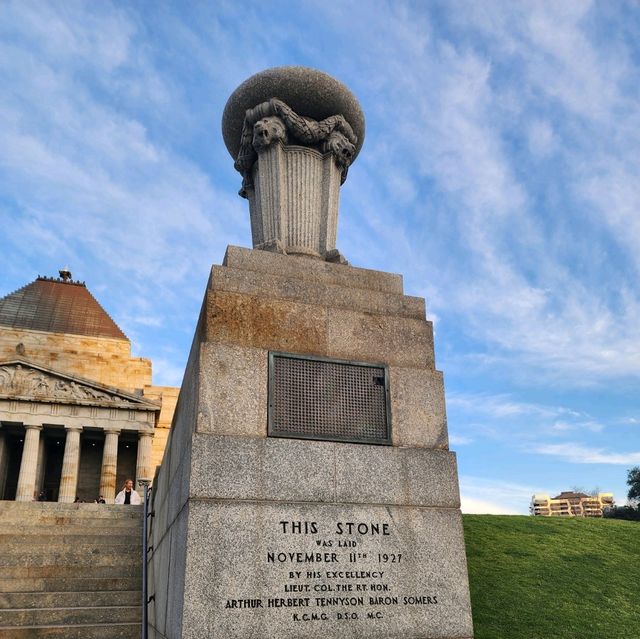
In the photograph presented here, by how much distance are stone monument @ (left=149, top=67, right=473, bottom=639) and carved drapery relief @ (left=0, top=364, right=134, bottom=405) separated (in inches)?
1368

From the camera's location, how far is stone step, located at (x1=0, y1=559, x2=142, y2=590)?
9.28 meters

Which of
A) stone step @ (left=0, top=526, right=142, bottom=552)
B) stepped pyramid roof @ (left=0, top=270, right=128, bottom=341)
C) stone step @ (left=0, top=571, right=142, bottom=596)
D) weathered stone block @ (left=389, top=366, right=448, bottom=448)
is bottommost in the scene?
stone step @ (left=0, top=571, right=142, bottom=596)

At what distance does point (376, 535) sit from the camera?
5.05 m

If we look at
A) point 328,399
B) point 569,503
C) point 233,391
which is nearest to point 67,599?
point 233,391

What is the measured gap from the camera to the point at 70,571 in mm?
9602

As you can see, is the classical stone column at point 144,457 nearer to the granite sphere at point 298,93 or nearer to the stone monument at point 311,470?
the granite sphere at point 298,93

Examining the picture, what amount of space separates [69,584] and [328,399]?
20.7 ft

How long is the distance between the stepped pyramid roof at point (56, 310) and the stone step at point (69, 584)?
138 ft

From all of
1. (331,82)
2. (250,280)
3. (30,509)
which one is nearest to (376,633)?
(250,280)

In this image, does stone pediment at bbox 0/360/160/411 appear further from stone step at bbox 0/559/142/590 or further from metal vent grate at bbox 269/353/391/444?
metal vent grate at bbox 269/353/391/444

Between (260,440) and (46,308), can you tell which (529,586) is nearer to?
(260,440)

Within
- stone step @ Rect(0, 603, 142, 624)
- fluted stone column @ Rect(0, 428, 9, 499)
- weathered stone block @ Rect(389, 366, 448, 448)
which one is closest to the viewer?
weathered stone block @ Rect(389, 366, 448, 448)

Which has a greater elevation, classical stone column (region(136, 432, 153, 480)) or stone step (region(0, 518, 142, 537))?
classical stone column (region(136, 432, 153, 480))

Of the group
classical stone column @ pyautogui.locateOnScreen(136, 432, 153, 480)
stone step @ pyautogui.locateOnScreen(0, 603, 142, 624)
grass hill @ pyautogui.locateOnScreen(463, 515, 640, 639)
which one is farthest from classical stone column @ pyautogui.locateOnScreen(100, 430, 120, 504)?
stone step @ pyautogui.locateOnScreen(0, 603, 142, 624)
